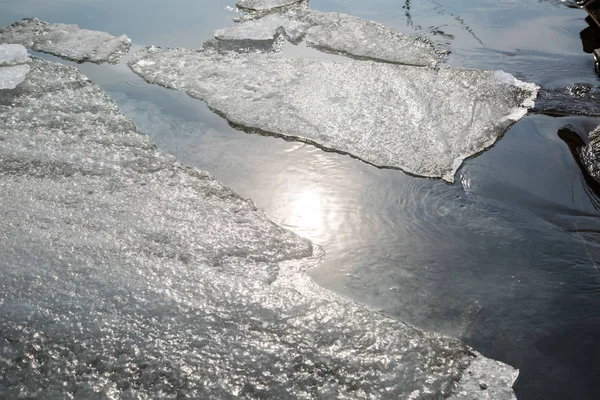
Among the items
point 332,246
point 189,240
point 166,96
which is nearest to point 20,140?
point 166,96

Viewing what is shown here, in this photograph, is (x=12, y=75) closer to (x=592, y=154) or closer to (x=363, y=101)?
(x=363, y=101)

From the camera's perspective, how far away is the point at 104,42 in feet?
11.7

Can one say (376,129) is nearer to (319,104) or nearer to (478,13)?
(319,104)

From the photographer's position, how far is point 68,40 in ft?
11.7

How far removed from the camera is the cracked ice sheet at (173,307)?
1420mm

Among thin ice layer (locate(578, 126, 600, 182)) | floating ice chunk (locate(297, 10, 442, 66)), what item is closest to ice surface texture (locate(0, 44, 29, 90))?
floating ice chunk (locate(297, 10, 442, 66))

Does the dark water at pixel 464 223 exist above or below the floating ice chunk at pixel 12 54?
below

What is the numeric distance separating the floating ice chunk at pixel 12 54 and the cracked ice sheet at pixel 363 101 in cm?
70

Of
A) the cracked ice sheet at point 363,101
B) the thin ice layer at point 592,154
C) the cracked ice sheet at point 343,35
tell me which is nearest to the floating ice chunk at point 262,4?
the cracked ice sheet at point 343,35

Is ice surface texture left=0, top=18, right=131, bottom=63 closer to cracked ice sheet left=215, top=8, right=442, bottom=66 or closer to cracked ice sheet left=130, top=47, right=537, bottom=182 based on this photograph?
cracked ice sheet left=130, top=47, right=537, bottom=182

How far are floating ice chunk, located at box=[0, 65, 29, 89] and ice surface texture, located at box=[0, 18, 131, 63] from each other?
33 centimetres

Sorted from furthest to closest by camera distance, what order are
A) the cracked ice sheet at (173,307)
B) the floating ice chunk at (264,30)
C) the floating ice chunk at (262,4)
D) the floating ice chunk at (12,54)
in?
the floating ice chunk at (262,4)
the floating ice chunk at (264,30)
the floating ice chunk at (12,54)
the cracked ice sheet at (173,307)

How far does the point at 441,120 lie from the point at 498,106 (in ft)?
1.31

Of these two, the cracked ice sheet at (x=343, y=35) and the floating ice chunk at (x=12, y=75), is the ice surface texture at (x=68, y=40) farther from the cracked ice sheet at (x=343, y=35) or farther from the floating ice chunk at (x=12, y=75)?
the cracked ice sheet at (x=343, y=35)
